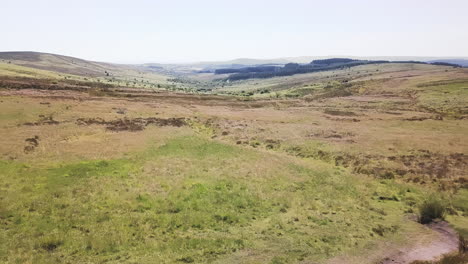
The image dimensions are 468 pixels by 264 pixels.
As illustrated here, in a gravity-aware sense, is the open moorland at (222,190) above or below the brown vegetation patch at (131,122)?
below

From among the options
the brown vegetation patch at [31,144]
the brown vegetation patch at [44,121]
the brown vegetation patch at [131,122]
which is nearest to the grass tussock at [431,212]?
the brown vegetation patch at [31,144]

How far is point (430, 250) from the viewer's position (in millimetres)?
22156

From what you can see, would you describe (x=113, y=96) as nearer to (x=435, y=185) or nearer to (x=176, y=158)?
(x=176, y=158)

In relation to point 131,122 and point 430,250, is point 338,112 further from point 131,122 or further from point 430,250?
point 430,250

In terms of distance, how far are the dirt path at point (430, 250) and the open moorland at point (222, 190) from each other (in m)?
0.12

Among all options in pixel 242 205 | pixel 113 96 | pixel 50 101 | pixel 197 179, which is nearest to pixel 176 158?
pixel 197 179

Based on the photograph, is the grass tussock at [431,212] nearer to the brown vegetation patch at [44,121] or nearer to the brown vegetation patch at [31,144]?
the brown vegetation patch at [31,144]

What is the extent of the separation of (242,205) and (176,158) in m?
15.0

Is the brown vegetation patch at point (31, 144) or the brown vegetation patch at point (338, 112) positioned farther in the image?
the brown vegetation patch at point (338, 112)

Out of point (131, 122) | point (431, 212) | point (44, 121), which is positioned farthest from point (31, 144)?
point (431, 212)

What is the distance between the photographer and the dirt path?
2108 cm

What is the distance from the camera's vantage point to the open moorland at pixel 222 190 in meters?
21.3

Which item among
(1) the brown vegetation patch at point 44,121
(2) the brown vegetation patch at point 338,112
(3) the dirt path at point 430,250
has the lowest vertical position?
(3) the dirt path at point 430,250

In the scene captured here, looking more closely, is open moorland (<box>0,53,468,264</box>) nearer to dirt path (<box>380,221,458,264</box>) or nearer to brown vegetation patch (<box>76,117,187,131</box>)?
dirt path (<box>380,221,458,264</box>)
